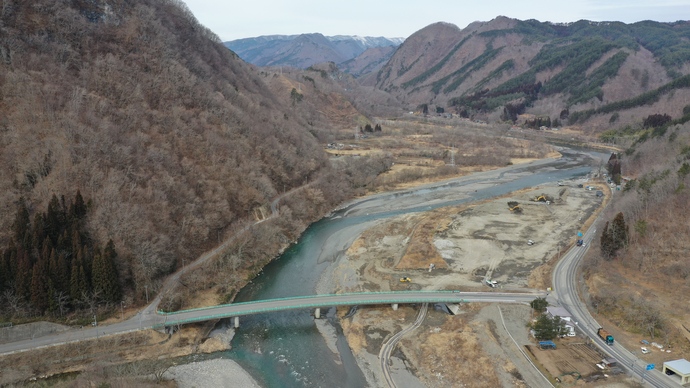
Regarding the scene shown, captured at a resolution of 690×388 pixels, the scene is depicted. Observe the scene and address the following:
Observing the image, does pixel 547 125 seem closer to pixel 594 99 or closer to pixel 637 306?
pixel 594 99

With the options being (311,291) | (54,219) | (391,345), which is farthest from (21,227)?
(391,345)

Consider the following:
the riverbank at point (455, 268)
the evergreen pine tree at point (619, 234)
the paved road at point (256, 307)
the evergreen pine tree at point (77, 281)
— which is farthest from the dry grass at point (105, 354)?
the evergreen pine tree at point (619, 234)

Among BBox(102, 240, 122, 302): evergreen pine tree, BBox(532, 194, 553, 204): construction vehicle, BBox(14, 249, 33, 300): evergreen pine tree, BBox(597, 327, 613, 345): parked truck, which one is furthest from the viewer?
BBox(532, 194, 553, 204): construction vehicle

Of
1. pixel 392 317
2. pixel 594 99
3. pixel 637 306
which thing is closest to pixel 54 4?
pixel 392 317

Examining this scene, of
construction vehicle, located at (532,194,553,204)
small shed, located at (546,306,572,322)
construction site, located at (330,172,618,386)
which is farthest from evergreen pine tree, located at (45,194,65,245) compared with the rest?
construction vehicle, located at (532,194,553,204)

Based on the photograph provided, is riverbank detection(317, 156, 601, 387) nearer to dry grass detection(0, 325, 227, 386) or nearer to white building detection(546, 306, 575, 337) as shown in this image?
white building detection(546, 306, 575, 337)

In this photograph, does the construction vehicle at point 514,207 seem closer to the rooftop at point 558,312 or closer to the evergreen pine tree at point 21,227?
the rooftop at point 558,312

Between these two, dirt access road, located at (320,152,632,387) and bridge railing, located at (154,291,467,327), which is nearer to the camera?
dirt access road, located at (320,152,632,387)
